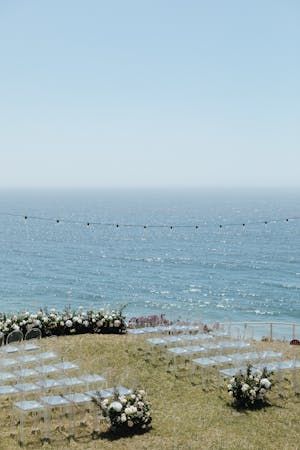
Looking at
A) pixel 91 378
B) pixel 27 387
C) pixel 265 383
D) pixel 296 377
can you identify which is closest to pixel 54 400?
pixel 27 387

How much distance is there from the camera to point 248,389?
13984 mm

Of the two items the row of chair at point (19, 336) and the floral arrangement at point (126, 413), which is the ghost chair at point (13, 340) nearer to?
the row of chair at point (19, 336)

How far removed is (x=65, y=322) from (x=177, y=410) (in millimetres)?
7258

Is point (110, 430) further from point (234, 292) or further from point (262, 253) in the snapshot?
point (262, 253)

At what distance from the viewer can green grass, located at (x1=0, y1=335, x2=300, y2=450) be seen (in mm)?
12000

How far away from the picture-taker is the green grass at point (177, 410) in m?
Result: 12.0

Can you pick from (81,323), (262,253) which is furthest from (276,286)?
(81,323)

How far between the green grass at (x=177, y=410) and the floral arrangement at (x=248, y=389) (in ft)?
0.94

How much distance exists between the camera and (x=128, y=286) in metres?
72.2

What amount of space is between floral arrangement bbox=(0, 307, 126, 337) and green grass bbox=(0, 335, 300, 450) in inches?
49.9

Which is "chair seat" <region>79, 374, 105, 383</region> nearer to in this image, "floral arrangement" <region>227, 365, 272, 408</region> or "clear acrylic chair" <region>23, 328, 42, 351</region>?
"floral arrangement" <region>227, 365, 272, 408</region>

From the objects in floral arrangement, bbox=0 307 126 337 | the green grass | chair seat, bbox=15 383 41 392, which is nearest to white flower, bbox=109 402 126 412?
the green grass

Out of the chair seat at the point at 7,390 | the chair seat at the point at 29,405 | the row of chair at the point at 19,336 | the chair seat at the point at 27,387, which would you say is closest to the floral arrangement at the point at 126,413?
the chair seat at the point at 29,405

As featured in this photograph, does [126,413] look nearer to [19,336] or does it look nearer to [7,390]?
[7,390]
